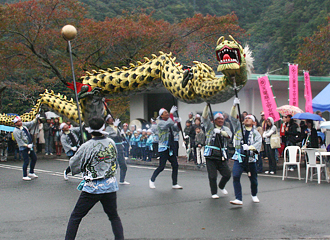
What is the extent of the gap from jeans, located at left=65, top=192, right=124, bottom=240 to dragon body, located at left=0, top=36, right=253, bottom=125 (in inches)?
136

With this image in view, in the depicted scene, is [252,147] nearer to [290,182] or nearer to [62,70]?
[290,182]

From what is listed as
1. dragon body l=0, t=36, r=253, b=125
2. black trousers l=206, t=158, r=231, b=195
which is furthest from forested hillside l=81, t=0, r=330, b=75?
black trousers l=206, t=158, r=231, b=195

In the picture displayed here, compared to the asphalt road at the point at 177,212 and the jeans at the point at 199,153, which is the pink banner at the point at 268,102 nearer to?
the jeans at the point at 199,153

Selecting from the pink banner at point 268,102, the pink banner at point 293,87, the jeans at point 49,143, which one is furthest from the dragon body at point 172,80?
the jeans at point 49,143

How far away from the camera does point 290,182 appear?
10.3 meters

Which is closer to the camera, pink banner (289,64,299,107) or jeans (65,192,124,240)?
jeans (65,192,124,240)

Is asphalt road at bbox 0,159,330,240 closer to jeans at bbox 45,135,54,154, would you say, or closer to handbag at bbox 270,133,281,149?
handbag at bbox 270,133,281,149

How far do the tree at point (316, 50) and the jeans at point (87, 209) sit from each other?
19815 millimetres

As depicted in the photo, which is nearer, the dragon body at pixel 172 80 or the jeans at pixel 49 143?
the dragon body at pixel 172 80

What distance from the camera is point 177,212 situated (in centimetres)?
702

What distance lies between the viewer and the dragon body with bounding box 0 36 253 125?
286 inches

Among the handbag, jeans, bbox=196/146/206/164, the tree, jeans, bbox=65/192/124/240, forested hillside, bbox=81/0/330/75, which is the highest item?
forested hillside, bbox=81/0/330/75

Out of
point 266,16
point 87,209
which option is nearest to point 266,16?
point 266,16

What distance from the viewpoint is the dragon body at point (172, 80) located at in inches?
286
